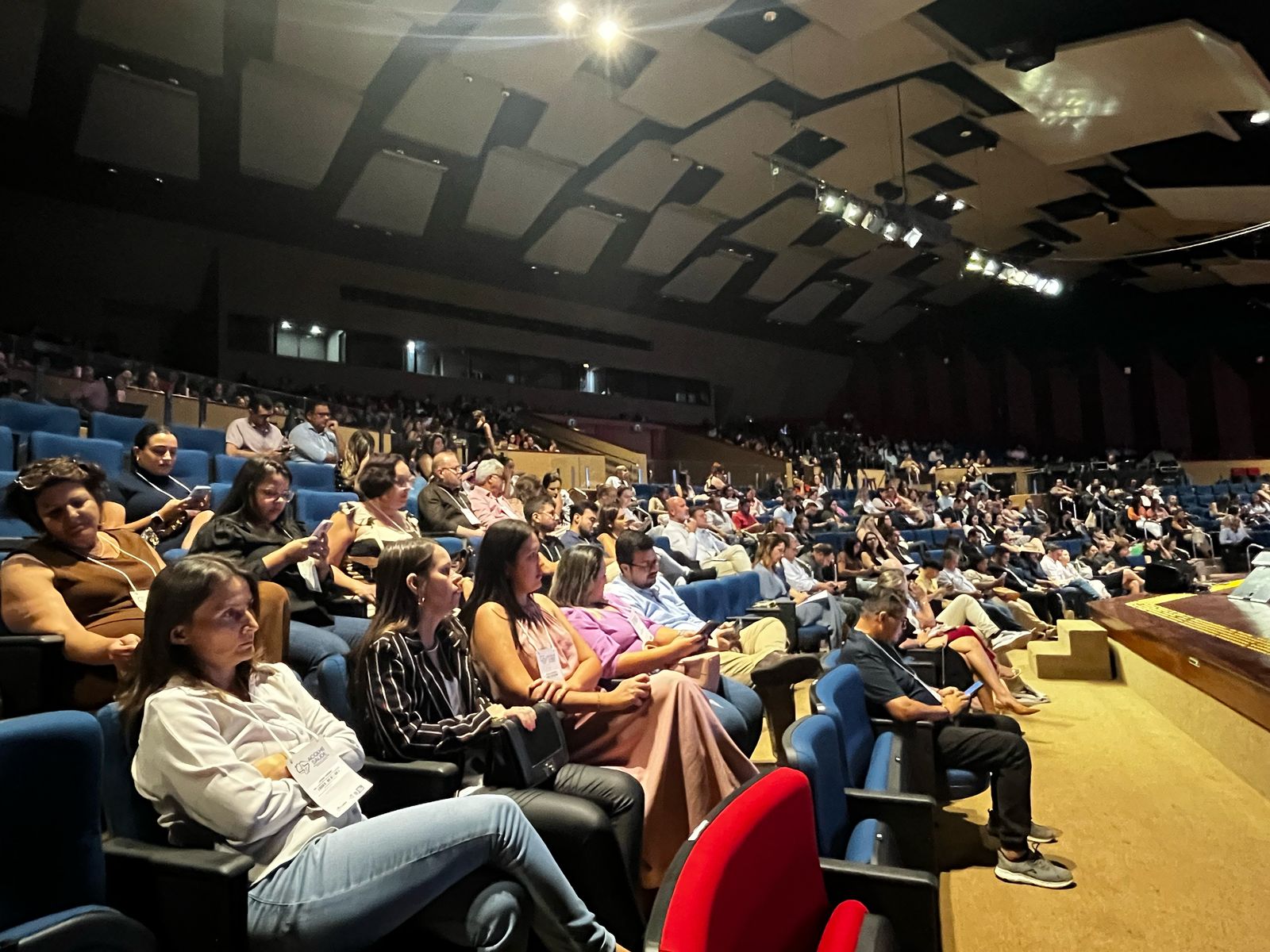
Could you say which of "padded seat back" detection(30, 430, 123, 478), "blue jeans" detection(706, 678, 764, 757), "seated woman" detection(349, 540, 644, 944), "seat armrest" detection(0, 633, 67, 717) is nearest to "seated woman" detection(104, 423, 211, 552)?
"padded seat back" detection(30, 430, 123, 478)

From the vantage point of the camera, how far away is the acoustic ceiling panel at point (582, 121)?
26.4 feet

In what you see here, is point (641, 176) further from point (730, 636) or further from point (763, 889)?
point (763, 889)

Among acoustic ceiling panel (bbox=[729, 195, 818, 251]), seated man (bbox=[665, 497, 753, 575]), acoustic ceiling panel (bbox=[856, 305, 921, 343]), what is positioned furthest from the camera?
acoustic ceiling panel (bbox=[856, 305, 921, 343])

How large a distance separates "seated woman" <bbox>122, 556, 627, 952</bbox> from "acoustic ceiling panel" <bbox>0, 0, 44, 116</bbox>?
7365 millimetres

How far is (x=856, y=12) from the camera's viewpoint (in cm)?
653

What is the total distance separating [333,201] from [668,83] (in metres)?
4.60

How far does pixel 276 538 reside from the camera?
7.39ft

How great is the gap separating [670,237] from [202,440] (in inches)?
344

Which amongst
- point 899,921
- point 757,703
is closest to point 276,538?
point 757,703

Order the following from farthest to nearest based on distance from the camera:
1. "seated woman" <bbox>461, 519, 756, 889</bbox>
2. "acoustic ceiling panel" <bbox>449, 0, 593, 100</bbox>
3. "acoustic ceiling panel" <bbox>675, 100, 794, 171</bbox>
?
1. "acoustic ceiling panel" <bbox>675, 100, 794, 171</bbox>
2. "acoustic ceiling panel" <bbox>449, 0, 593, 100</bbox>
3. "seated woman" <bbox>461, 519, 756, 889</bbox>

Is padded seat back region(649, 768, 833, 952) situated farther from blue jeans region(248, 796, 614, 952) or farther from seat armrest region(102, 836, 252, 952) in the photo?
seat armrest region(102, 836, 252, 952)

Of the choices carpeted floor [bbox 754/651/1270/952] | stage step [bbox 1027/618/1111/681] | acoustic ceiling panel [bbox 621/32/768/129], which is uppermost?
acoustic ceiling panel [bbox 621/32/768/129]

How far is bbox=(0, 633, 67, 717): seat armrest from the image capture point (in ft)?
5.18

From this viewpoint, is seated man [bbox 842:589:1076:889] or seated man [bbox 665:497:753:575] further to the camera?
seated man [bbox 665:497:753:575]
